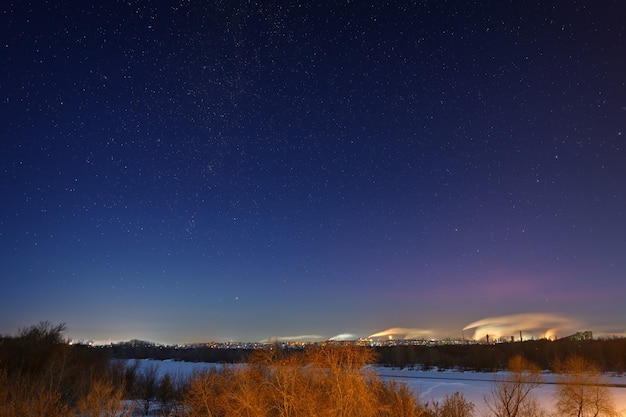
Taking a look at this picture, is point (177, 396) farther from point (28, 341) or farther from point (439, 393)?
point (439, 393)

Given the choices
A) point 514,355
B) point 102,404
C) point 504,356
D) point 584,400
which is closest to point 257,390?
point 102,404

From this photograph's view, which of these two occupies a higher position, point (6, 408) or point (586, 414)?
point (6, 408)

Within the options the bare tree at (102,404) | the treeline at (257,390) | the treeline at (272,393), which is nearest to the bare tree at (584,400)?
the treeline at (257,390)

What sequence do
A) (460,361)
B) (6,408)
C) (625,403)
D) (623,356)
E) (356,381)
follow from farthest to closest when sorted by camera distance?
(460,361)
(623,356)
(625,403)
(356,381)
(6,408)

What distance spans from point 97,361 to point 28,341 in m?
7.79

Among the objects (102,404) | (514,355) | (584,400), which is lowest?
(584,400)

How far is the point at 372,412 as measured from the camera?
2042 centimetres

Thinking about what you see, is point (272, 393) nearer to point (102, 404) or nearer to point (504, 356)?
point (102, 404)

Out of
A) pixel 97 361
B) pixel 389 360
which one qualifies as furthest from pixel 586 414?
pixel 389 360

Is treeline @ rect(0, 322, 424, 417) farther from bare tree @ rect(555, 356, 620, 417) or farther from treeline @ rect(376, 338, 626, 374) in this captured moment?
treeline @ rect(376, 338, 626, 374)

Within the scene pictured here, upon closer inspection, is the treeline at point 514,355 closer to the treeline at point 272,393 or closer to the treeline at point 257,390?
the treeline at point 257,390

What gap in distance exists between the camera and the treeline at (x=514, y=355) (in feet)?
229

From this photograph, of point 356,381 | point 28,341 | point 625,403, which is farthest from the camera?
point 28,341

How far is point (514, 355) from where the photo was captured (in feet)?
260
